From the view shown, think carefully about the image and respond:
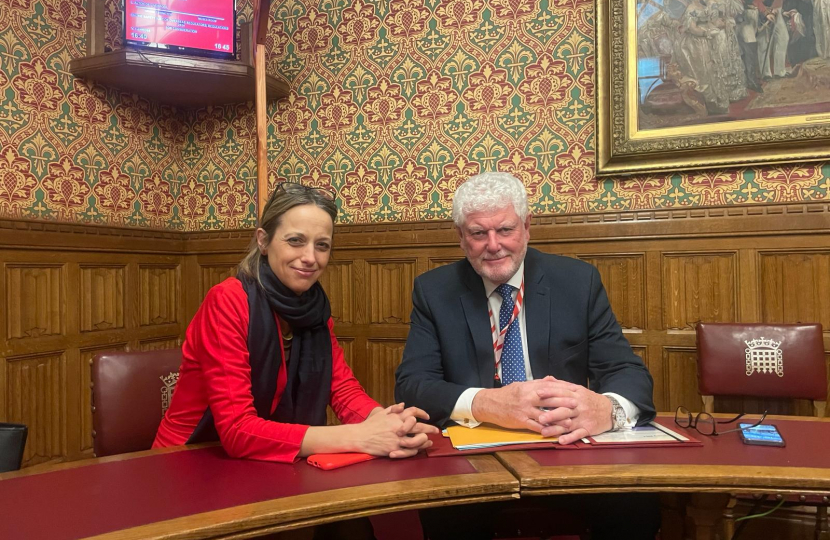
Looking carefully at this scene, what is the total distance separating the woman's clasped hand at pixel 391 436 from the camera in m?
1.35

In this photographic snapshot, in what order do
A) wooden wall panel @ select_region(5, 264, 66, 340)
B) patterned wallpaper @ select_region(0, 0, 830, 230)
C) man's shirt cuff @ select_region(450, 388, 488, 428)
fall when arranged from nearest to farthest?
man's shirt cuff @ select_region(450, 388, 488, 428) → wooden wall panel @ select_region(5, 264, 66, 340) → patterned wallpaper @ select_region(0, 0, 830, 230)

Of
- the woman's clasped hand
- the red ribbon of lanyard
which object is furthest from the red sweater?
the red ribbon of lanyard

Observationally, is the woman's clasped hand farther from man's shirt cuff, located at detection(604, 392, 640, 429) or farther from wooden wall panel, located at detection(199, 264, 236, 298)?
wooden wall panel, located at detection(199, 264, 236, 298)

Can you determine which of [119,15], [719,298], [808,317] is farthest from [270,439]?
[119,15]

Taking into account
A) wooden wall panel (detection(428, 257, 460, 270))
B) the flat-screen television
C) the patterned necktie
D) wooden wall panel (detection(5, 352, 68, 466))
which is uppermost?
the flat-screen television

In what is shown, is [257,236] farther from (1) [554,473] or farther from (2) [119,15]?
(2) [119,15]

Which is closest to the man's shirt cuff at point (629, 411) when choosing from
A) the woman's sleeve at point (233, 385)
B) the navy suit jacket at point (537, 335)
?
the navy suit jacket at point (537, 335)

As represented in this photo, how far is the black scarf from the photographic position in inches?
62.4

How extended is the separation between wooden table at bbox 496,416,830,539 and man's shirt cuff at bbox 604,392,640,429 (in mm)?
188

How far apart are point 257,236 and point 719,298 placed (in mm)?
2494

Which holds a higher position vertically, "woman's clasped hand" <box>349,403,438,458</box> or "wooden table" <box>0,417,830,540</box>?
"woman's clasped hand" <box>349,403,438,458</box>

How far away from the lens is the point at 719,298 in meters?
3.09

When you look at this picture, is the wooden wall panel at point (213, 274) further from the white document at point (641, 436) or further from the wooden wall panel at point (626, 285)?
the white document at point (641, 436)

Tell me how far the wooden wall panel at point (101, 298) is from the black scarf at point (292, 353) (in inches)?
89.0
